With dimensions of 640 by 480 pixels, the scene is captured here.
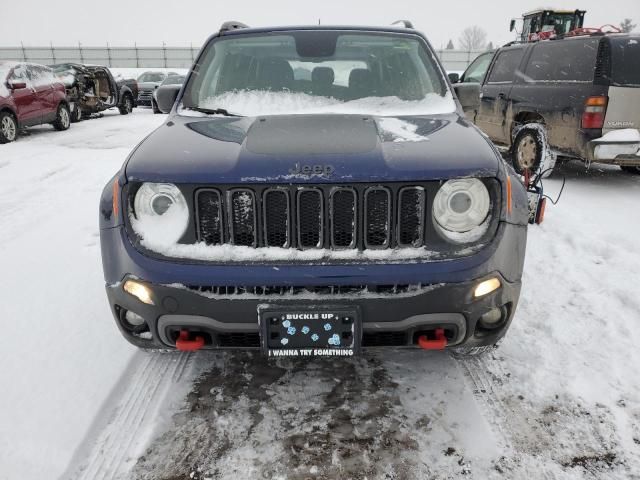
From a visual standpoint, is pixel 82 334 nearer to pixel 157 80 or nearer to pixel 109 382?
pixel 109 382

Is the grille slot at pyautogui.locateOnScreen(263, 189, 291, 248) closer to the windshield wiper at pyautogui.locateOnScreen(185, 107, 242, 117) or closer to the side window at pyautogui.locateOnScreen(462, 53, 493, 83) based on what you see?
the windshield wiper at pyautogui.locateOnScreen(185, 107, 242, 117)

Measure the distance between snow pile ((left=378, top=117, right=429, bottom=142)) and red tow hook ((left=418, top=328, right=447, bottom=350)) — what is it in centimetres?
87

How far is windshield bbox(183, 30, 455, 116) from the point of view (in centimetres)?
313

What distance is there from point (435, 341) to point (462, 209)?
0.57 metres

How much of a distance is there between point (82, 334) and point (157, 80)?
76.7 ft

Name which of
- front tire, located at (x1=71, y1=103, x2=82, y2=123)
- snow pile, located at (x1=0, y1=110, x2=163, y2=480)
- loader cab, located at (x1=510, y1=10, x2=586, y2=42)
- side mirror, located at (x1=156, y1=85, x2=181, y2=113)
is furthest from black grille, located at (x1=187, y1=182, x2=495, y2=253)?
loader cab, located at (x1=510, y1=10, x2=586, y2=42)

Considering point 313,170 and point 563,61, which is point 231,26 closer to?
point 313,170

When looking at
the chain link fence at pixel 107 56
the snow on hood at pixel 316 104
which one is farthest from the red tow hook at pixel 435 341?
the chain link fence at pixel 107 56

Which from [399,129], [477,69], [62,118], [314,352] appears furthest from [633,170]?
[62,118]

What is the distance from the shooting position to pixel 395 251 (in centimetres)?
211

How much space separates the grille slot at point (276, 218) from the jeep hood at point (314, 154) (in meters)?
0.08

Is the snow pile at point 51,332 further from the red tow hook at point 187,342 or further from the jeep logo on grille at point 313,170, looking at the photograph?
the jeep logo on grille at point 313,170

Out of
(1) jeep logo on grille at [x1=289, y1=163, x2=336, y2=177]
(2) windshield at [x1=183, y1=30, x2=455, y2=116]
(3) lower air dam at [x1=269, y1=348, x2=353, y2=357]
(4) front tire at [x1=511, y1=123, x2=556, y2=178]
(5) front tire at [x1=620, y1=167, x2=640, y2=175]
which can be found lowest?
(5) front tire at [x1=620, y1=167, x2=640, y2=175]

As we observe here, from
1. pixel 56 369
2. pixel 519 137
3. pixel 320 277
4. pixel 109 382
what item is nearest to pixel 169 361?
pixel 109 382
